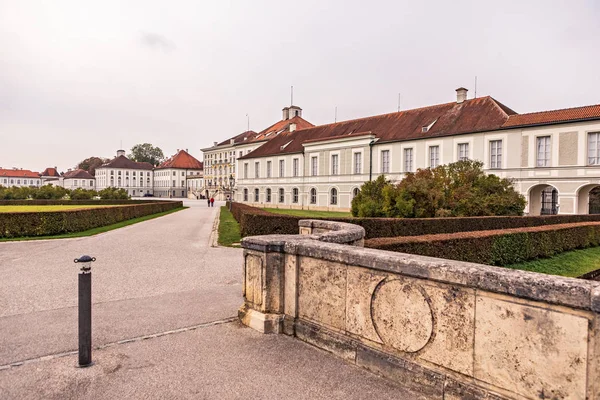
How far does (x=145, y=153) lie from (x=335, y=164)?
9776 cm

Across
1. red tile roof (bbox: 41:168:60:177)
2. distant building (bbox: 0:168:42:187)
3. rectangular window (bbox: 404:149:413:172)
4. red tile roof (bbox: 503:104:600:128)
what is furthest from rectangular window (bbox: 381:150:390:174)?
red tile roof (bbox: 41:168:60:177)

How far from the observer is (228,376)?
11.7ft

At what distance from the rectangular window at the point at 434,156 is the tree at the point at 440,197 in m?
14.3

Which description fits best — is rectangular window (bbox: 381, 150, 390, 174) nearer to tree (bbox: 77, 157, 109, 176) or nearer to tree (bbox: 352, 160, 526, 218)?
tree (bbox: 352, 160, 526, 218)

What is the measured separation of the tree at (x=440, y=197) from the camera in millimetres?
17859

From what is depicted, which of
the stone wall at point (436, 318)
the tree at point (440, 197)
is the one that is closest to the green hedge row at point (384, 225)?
the tree at point (440, 197)

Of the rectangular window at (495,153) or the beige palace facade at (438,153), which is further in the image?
the rectangular window at (495,153)

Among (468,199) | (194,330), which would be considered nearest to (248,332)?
(194,330)

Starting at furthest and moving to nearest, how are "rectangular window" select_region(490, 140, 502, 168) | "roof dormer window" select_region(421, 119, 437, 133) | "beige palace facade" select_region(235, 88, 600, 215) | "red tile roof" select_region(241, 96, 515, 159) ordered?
1. "roof dormer window" select_region(421, 119, 437, 133)
2. "red tile roof" select_region(241, 96, 515, 159)
3. "rectangular window" select_region(490, 140, 502, 168)
4. "beige palace facade" select_region(235, 88, 600, 215)

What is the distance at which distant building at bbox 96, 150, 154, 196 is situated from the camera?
104 m

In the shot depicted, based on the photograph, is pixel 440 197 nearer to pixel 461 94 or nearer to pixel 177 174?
pixel 461 94

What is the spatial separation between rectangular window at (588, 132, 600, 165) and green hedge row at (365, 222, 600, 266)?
15.4m

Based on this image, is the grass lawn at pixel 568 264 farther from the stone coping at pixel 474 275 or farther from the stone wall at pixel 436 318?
the stone coping at pixel 474 275

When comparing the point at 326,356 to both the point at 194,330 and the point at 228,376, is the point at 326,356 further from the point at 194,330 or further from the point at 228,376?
the point at 194,330
